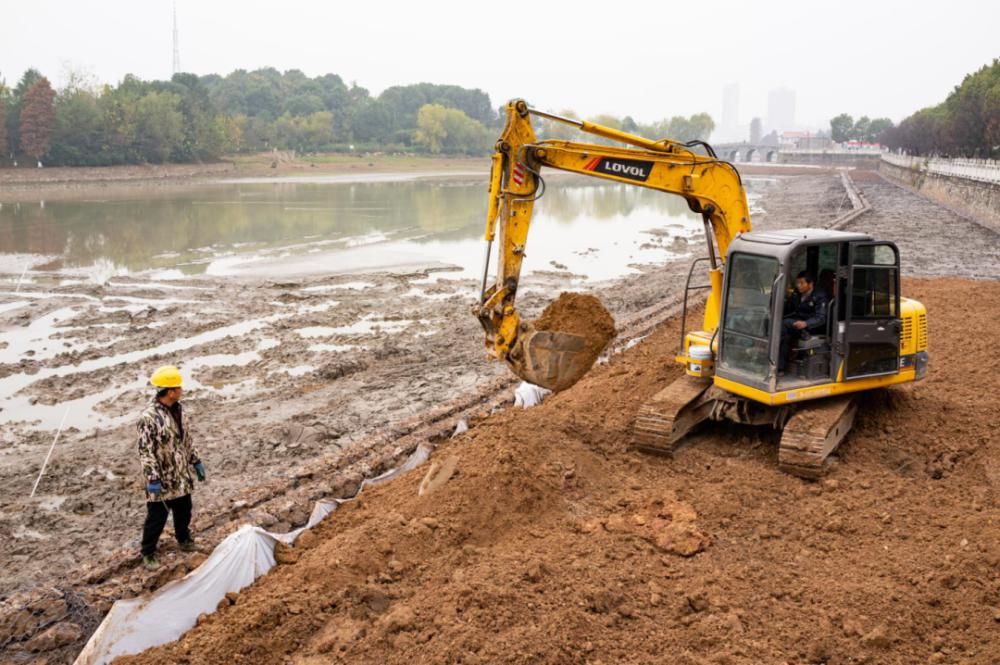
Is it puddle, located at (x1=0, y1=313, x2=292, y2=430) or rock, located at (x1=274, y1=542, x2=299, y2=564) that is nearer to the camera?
rock, located at (x1=274, y1=542, x2=299, y2=564)

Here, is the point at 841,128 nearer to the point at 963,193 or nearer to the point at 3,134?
the point at 963,193

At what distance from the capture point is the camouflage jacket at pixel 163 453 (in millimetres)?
6605

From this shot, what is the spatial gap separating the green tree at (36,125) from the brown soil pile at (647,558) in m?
65.3

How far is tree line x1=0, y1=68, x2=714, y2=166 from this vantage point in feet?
212

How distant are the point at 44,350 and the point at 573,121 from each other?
36.0 ft

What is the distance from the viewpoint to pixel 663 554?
6438mm

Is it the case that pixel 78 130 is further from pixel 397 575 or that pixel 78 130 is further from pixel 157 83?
pixel 397 575

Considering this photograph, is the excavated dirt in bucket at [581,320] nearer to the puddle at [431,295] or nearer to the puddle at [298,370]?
the puddle at [298,370]

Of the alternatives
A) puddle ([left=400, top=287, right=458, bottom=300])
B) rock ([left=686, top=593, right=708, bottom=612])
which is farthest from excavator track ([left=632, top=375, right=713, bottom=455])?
puddle ([left=400, top=287, right=458, bottom=300])

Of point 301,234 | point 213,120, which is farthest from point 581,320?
point 213,120

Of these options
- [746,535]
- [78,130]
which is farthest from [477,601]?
[78,130]

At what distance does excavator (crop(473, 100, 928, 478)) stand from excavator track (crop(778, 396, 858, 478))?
13 mm

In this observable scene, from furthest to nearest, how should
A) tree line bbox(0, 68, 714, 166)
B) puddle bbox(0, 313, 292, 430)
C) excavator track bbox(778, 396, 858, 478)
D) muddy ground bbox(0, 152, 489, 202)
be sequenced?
tree line bbox(0, 68, 714, 166), muddy ground bbox(0, 152, 489, 202), puddle bbox(0, 313, 292, 430), excavator track bbox(778, 396, 858, 478)

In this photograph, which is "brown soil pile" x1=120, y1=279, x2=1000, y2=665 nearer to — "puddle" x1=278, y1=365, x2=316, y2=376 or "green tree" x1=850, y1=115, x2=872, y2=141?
"puddle" x1=278, y1=365, x2=316, y2=376
